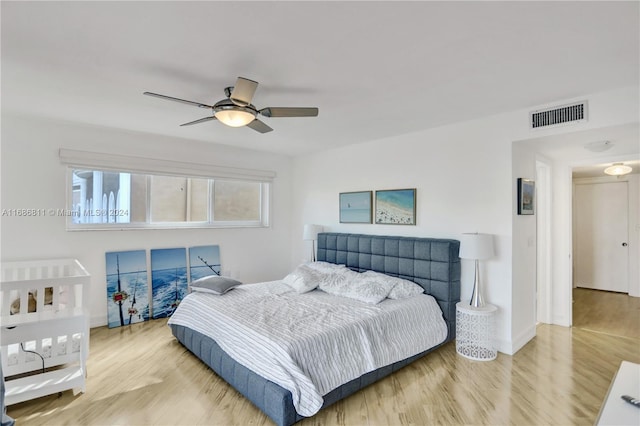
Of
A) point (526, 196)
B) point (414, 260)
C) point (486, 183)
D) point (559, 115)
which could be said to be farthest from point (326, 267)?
point (559, 115)

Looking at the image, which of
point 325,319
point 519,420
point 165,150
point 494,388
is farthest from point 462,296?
point 165,150

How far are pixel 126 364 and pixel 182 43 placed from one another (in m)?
2.75

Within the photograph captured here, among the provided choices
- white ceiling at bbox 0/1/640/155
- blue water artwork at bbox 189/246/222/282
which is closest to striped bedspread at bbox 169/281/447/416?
blue water artwork at bbox 189/246/222/282

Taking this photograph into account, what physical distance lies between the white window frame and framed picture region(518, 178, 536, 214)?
11.5ft

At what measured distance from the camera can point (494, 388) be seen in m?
2.59

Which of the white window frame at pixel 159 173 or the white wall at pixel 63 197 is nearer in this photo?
the white wall at pixel 63 197

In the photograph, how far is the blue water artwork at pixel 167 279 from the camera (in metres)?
4.24

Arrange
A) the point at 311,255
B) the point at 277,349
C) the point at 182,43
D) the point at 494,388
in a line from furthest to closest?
1. the point at 311,255
2. the point at 494,388
3. the point at 277,349
4. the point at 182,43

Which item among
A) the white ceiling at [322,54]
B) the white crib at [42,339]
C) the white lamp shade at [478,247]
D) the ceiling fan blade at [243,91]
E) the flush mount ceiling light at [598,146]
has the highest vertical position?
the white ceiling at [322,54]

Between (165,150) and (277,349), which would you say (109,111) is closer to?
(165,150)

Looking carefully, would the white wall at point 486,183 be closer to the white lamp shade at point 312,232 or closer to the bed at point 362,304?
the bed at point 362,304

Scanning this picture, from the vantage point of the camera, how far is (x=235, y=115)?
2389 mm

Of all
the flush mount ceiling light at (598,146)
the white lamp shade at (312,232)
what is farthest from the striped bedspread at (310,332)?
the flush mount ceiling light at (598,146)

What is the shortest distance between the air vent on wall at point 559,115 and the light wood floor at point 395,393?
2.18m
